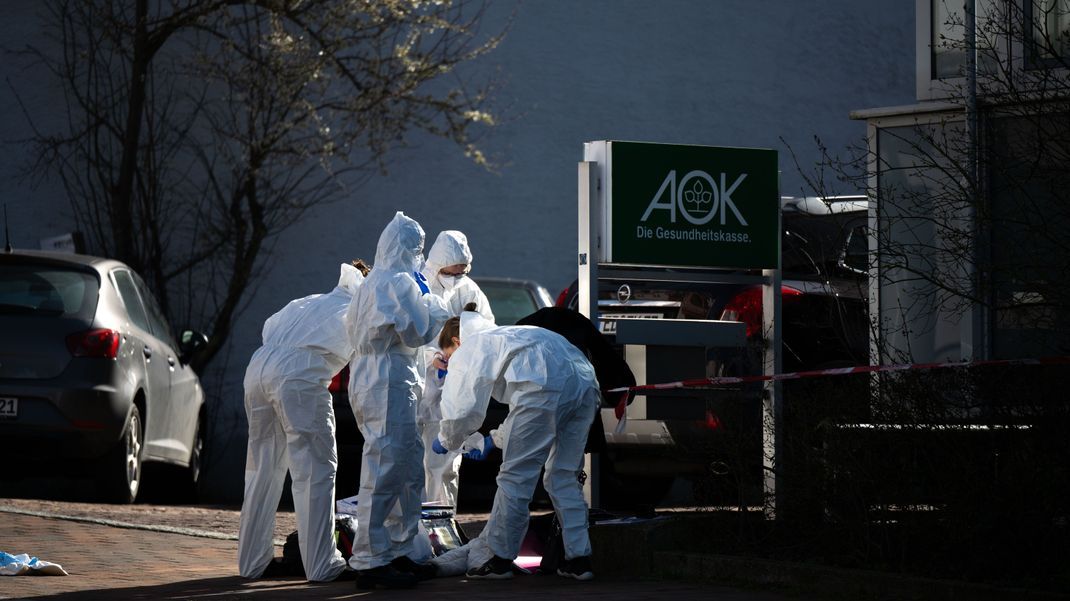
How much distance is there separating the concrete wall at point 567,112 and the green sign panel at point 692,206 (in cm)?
Answer: 872

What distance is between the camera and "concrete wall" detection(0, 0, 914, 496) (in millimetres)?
17828

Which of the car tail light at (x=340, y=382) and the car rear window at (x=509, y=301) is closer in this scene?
the car tail light at (x=340, y=382)

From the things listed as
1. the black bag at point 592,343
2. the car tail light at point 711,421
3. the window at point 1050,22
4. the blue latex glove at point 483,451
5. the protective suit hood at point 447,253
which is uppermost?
the window at point 1050,22

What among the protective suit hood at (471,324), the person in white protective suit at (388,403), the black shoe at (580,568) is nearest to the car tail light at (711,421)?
the black shoe at (580,568)

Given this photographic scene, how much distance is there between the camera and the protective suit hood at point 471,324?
825 centimetres

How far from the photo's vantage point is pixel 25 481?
15.8m

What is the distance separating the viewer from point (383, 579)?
752 cm

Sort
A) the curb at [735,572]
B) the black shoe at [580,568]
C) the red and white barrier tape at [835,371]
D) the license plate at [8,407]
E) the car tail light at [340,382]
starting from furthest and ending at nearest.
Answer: the car tail light at [340,382]
the license plate at [8,407]
the black shoe at [580,568]
the red and white barrier tape at [835,371]
the curb at [735,572]

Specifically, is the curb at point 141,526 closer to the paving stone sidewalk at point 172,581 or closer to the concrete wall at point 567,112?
the paving stone sidewalk at point 172,581

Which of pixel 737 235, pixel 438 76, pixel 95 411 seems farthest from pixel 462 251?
pixel 438 76

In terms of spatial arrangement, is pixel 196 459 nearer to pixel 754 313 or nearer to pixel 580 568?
pixel 754 313

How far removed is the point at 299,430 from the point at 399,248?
1001 millimetres

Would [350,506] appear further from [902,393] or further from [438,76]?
[438,76]

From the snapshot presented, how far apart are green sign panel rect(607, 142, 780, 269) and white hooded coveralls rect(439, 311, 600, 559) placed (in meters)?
1.34
